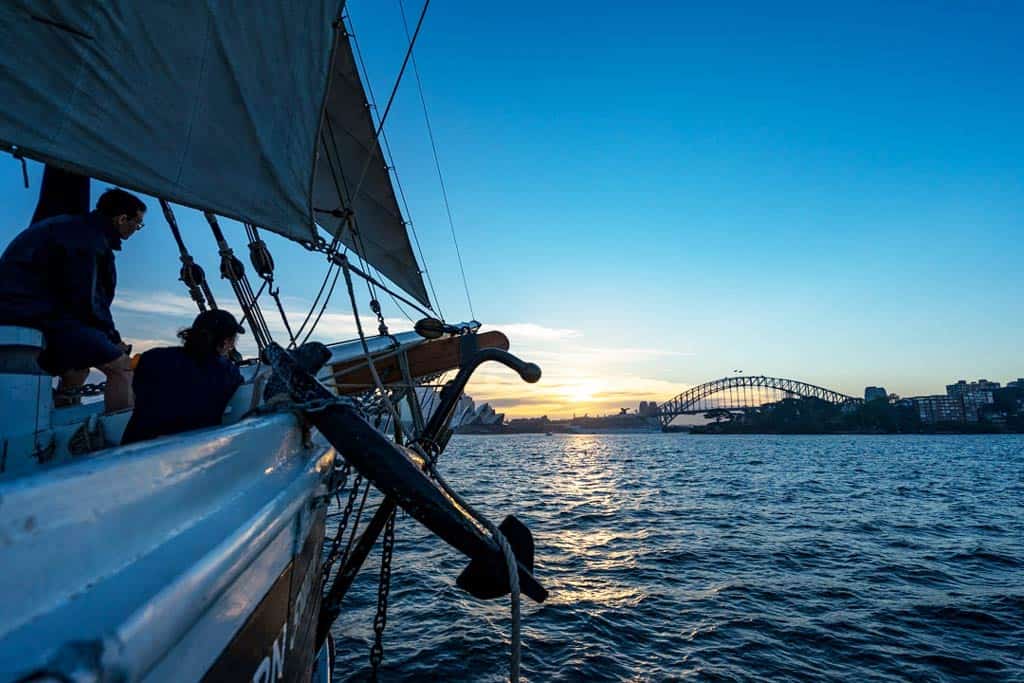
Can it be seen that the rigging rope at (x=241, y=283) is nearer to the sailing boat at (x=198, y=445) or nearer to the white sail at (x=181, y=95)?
the sailing boat at (x=198, y=445)

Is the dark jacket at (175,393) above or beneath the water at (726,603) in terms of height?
above

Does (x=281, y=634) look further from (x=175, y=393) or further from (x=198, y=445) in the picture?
(x=175, y=393)

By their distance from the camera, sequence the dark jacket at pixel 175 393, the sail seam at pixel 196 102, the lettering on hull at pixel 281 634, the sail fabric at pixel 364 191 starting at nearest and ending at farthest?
the lettering on hull at pixel 281 634, the dark jacket at pixel 175 393, the sail seam at pixel 196 102, the sail fabric at pixel 364 191

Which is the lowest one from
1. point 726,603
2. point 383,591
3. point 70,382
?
point 726,603

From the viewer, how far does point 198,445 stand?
→ 122cm

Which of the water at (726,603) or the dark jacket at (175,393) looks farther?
the water at (726,603)

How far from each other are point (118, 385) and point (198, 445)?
8.56 feet

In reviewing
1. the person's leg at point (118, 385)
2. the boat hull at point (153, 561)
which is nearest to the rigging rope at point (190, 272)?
the person's leg at point (118, 385)

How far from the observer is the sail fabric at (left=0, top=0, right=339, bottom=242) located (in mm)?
2547

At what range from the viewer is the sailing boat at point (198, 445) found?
2.48 ft

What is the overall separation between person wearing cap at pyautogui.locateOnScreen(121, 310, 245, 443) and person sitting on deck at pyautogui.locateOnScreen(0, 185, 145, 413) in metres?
0.80

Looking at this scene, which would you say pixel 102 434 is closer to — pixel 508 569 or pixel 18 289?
pixel 18 289

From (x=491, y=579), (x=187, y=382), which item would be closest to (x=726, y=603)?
(x=491, y=579)

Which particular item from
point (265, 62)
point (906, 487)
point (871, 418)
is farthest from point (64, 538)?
point (871, 418)
